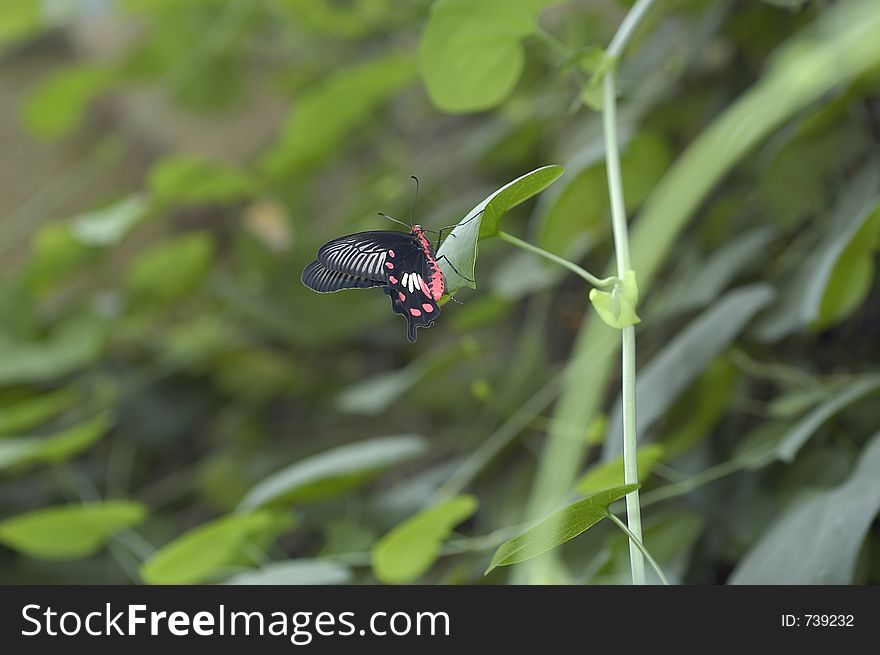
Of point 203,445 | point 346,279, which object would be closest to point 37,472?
point 203,445

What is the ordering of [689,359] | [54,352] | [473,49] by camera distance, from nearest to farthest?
[473,49] < [689,359] < [54,352]

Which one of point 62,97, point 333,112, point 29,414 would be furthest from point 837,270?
point 62,97

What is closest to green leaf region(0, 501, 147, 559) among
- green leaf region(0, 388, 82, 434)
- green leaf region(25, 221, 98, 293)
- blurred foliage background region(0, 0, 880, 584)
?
blurred foliage background region(0, 0, 880, 584)

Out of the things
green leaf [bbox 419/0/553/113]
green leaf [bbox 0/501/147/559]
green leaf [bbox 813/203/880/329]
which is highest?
green leaf [bbox 419/0/553/113]

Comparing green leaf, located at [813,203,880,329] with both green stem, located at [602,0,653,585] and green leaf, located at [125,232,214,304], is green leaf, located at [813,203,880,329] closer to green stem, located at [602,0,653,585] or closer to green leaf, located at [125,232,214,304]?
green stem, located at [602,0,653,585]

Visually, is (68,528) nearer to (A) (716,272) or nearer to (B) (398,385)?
(B) (398,385)

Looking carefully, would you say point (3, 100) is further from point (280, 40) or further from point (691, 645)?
point (691, 645)

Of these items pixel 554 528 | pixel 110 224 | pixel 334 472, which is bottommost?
pixel 554 528

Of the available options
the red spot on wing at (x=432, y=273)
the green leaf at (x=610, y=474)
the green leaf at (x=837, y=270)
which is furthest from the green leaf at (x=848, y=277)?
the red spot on wing at (x=432, y=273)
